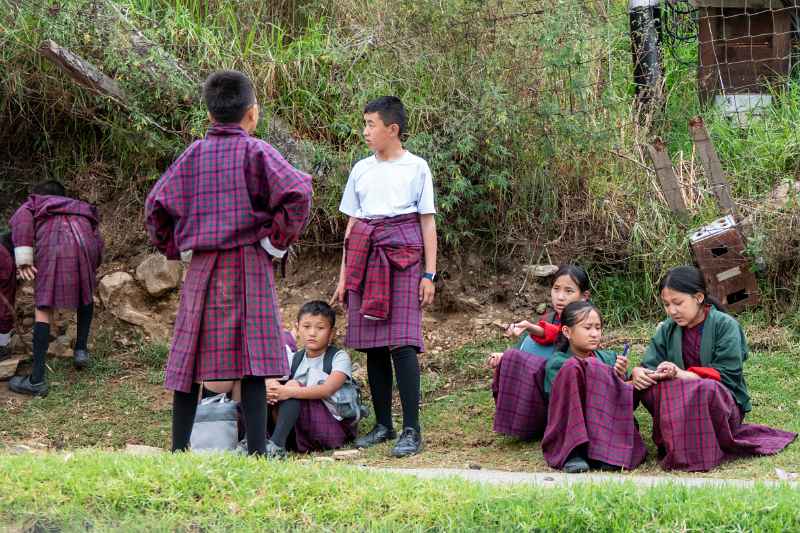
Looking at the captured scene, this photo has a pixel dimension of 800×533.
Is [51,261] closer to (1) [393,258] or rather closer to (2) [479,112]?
(1) [393,258]

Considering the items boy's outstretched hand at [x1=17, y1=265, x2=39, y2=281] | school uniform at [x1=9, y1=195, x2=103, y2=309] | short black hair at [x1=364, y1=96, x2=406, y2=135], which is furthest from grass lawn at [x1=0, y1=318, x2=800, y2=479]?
short black hair at [x1=364, y1=96, x2=406, y2=135]

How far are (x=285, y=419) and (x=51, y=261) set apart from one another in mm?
2680

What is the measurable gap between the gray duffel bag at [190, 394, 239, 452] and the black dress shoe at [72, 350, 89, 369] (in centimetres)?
239

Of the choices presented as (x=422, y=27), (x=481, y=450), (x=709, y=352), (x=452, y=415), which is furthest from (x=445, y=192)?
(x=709, y=352)

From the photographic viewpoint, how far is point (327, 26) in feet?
28.2

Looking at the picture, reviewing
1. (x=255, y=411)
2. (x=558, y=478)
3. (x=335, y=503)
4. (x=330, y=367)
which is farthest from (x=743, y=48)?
(x=335, y=503)

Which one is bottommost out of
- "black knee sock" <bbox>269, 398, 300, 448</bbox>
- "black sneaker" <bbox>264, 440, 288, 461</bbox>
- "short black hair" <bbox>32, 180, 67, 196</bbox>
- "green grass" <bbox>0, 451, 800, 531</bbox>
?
"green grass" <bbox>0, 451, 800, 531</bbox>

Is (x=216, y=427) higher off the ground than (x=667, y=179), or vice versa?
(x=667, y=179)

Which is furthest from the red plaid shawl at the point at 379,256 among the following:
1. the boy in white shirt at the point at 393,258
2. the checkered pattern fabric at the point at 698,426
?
the checkered pattern fabric at the point at 698,426

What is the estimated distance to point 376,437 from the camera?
5.87m

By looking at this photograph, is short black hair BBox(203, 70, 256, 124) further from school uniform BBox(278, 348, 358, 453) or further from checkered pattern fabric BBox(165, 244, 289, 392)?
school uniform BBox(278, 348, 358, 453)

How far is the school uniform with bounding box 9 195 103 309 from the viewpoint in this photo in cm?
736

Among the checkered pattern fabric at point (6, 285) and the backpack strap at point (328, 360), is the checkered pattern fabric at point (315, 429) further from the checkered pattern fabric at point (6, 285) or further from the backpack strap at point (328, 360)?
the checkered pattern fabric at point (6, 285)

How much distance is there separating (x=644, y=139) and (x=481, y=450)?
11.4 ft
